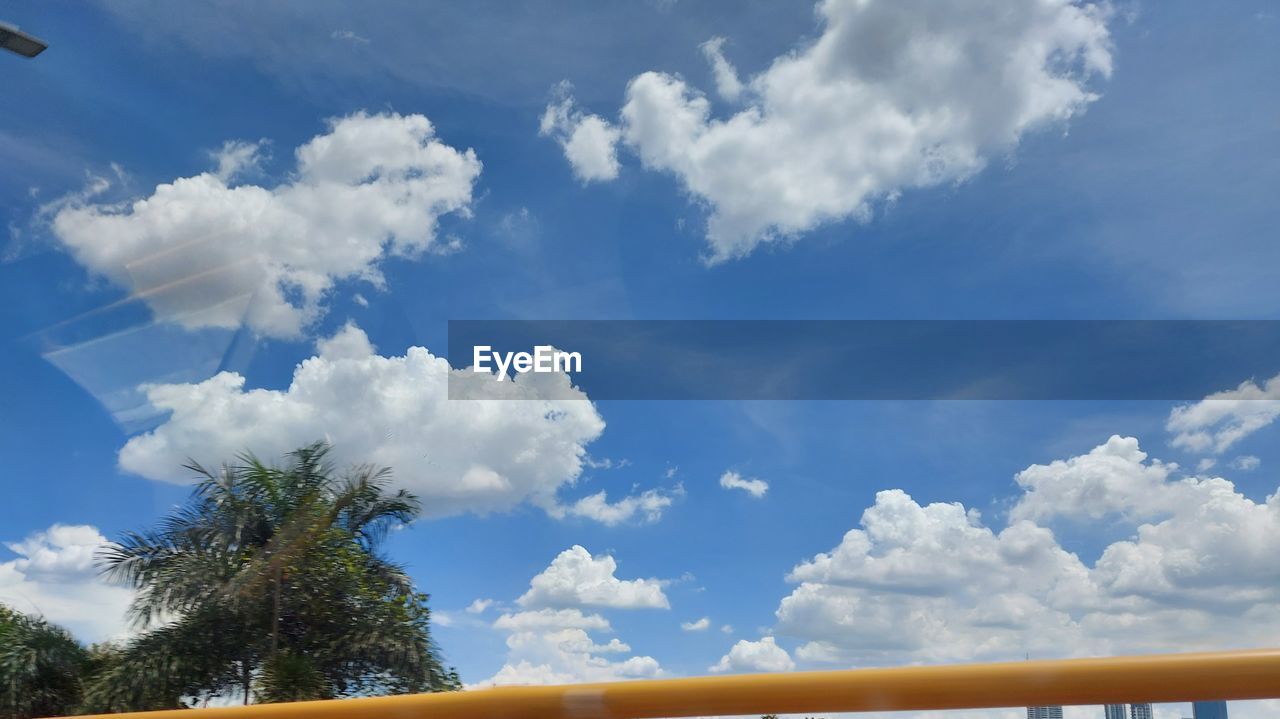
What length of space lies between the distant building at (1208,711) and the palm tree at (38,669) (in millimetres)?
17456

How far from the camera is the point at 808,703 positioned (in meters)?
0.98

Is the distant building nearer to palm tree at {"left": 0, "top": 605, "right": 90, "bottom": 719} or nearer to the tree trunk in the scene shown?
the tree trunk

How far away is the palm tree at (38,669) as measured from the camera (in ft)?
51.5

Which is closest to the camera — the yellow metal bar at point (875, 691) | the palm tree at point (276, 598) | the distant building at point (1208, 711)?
the yellow metal bar at point (875, 691)

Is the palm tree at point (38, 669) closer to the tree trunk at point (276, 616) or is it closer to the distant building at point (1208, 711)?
the tree trunk at point (276, 616)

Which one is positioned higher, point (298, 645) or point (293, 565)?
point (293, 565)

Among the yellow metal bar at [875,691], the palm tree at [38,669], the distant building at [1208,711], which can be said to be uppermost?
the yellow metal bar at [875,691]

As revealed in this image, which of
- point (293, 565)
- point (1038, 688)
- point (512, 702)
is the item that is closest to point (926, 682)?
point (1038, 688)

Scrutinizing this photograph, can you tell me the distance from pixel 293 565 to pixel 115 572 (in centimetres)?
276

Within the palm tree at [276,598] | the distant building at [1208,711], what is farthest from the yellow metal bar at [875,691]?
the palm tree at [276,598]

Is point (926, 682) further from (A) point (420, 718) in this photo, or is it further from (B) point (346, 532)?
(B) point (346, 532)

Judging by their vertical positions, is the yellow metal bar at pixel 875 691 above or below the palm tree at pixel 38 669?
above

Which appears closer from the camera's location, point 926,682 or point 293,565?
point 926,682

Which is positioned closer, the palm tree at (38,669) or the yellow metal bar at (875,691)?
the yellow metal bar at (875,691)
